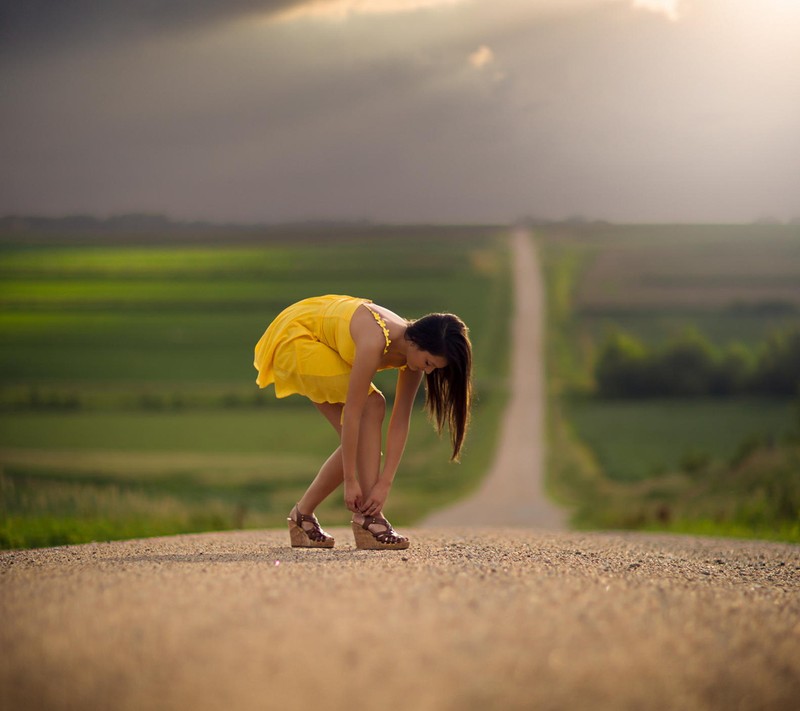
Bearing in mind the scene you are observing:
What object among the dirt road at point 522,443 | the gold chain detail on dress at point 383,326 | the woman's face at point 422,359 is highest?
the gold chain detail on dress at point 383,326

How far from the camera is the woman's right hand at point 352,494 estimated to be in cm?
567

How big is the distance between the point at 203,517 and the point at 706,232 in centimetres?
3702

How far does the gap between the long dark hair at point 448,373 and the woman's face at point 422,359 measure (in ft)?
0.06

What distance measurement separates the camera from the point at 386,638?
3.22m

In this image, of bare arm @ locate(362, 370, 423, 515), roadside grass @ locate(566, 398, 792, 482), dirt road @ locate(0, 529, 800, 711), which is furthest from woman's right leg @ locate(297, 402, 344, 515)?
roadside grass @ locate(566, 398, 792, 482)

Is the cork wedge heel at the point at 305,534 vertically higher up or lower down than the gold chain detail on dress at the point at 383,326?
lower down

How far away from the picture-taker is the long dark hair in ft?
18.2

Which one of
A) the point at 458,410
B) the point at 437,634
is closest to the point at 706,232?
the point at 458,410

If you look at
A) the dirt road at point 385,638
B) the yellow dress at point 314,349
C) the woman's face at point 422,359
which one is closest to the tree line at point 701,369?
the yellow dress at point 314,349

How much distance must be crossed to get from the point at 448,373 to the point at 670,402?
2428 cm

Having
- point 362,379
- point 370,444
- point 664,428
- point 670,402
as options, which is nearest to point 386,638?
point 362,379

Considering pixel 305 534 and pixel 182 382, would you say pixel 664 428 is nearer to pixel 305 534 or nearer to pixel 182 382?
pixel 182 382

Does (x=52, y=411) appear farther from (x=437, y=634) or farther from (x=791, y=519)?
(x=437, y=634)

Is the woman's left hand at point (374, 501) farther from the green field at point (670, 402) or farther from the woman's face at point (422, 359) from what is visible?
the green field at point (670, 402)
